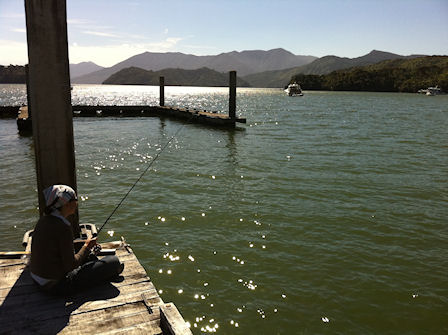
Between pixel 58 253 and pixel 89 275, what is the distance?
18.1 inches

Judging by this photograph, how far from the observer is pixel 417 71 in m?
173

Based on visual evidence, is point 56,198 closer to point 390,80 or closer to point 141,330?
point 141,330

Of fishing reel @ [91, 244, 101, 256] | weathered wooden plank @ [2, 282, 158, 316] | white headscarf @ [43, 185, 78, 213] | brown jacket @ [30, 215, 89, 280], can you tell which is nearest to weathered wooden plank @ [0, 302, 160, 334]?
weathered wooden plank @ [2, 282, 158, 316]

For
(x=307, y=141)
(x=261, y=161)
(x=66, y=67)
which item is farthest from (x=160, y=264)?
(x=307, y=141)

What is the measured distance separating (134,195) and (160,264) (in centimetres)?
448

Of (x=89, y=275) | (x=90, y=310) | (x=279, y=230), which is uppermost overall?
(x=89, y=275)

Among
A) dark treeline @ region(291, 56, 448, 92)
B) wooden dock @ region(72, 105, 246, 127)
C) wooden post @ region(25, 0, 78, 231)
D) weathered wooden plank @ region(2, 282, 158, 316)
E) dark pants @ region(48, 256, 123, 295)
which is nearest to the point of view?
weathered wooden plank @ region(2, 282, 158, 316)

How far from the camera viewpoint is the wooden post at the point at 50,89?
15.0 ft

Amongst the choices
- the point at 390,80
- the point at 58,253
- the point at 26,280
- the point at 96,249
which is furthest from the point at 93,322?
the point at 390,80

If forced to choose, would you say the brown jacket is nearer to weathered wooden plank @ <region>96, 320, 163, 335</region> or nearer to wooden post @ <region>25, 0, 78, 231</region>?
weathered wooden plank @ <region>96, 320, 163, 335</region>

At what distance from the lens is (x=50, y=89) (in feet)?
15.7

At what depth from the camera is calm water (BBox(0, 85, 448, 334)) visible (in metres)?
5.60

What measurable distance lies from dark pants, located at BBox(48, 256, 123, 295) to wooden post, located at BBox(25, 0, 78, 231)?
4.90ft

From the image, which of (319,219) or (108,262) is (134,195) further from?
(108,262)
